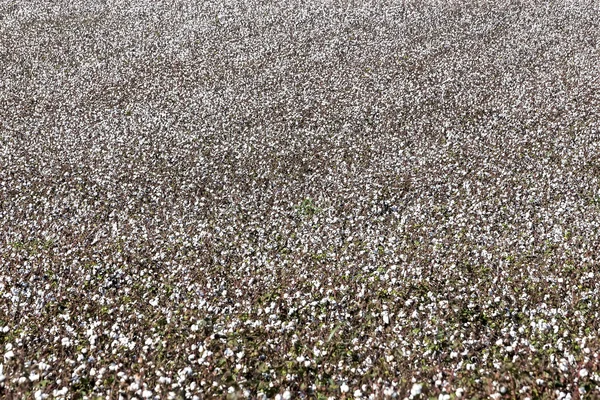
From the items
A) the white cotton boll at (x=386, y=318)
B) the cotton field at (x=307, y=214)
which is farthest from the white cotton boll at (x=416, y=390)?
the white cotton boll at (x=386, y=318)

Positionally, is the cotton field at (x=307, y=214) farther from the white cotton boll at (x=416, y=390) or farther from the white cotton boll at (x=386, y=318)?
the white cotton boll at (x=416, y=390)

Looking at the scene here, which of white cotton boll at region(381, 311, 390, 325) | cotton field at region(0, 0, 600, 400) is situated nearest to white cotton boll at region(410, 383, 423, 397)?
cotton field at region(0, 0, 600, 400)

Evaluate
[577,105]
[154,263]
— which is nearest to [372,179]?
[154,263]

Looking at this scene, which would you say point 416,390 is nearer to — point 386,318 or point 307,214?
point 386,318

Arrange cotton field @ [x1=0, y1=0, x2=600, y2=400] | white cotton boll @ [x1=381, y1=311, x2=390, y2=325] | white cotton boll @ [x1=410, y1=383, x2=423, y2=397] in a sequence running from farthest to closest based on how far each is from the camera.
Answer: white cotton boll @ [x1=381, y1=311, x2=390, y2=325] < cotton field @ [x1=0, y1=0, x2=600, y2=400] < white cotton boll @ [x1=410, y1=383, x2=423, y2=397]

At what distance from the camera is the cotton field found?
878cm

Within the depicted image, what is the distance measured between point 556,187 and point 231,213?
384 inches

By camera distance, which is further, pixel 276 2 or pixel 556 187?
pixel 276 2

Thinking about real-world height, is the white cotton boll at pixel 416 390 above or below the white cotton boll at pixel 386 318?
above

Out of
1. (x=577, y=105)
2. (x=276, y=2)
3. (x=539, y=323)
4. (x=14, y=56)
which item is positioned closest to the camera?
(x=539, y=323)

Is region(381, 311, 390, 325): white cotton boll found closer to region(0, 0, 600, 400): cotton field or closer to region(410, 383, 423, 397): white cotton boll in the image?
region(0, 0, 600, 400): cotton field

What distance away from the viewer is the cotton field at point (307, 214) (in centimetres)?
878

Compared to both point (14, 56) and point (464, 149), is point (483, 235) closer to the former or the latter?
point (464, 149)

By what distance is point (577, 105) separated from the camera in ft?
65.2
